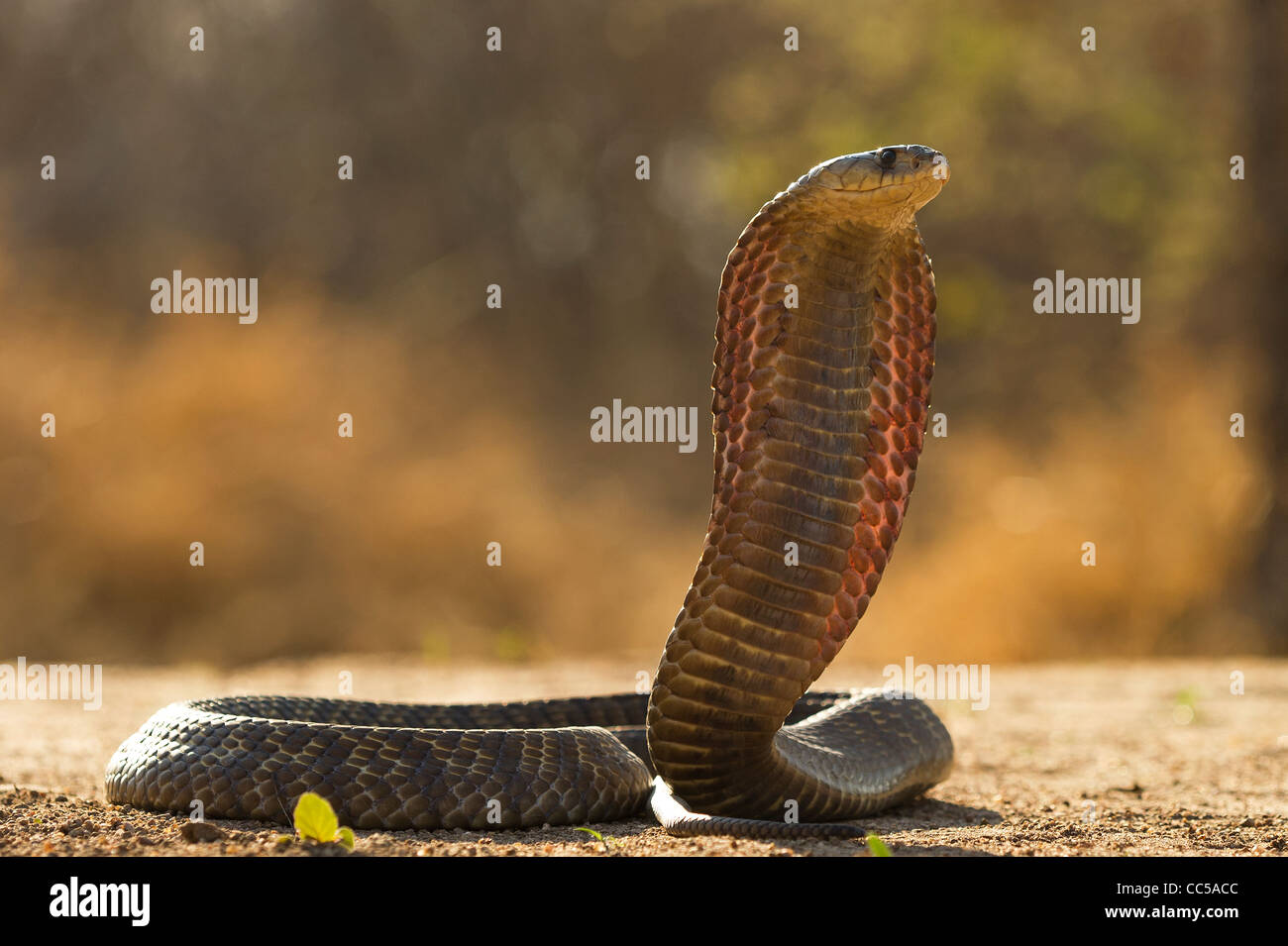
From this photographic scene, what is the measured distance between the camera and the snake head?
3844 millimetres

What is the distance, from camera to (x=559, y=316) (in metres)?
27.8

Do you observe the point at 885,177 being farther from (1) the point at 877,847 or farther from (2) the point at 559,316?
(2) the point at 559,316

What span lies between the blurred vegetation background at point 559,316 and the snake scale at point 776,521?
7766 mm

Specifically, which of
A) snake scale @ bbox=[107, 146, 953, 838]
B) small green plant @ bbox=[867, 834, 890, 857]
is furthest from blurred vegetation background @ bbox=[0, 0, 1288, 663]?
small green plant @ bbox=[867, 834, 890, 857]

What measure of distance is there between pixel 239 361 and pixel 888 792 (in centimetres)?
1118

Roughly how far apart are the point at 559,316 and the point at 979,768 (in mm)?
21508

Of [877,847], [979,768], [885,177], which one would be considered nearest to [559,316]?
[979,768]

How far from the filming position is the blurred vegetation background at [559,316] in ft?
45.2

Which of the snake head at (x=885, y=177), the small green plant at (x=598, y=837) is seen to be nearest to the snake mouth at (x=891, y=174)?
the snake head at (x=885, y=177)

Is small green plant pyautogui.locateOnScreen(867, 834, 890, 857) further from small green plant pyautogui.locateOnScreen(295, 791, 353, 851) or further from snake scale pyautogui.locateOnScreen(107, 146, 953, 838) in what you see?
small green plant pyautogui.locateOnScreen(295, 791, 353, 851)

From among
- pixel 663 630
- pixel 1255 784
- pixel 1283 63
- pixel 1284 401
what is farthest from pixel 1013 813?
pixel 1283 63

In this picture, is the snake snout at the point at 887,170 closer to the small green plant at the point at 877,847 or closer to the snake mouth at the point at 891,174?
the snake mouth at the point at 891,174

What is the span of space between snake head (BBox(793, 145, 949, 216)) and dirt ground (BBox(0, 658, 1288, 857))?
5.98 feet

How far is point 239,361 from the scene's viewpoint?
1498 centimetres
